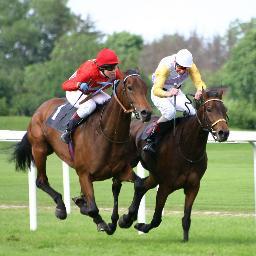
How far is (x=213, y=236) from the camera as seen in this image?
10898 millimetres

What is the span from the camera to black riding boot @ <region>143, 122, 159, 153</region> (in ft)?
34.9

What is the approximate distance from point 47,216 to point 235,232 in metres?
3.34

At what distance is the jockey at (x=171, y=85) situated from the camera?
1032cm

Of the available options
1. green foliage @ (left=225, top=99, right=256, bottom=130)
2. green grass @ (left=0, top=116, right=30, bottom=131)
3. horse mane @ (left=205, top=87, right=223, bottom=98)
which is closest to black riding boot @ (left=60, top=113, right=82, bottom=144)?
horse mane @ (left=205, top=87, right=223, bottom=98)

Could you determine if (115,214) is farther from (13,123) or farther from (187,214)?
(13,123)

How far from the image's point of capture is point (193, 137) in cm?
1031

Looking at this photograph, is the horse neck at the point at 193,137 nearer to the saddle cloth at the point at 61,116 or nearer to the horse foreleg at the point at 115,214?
the horse foreleg at the point at 115,214

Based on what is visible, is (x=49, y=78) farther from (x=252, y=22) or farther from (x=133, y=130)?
(x=133, y=130)

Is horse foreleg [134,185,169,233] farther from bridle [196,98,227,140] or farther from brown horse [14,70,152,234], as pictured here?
bridle [196,98,227,140]

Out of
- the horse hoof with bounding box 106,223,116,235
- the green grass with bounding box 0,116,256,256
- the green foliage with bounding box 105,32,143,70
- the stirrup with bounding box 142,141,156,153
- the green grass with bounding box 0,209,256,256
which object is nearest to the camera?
the green grass with bounding box 0,209,256,256

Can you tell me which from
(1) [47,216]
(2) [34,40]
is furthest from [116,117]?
(2) [34,40]

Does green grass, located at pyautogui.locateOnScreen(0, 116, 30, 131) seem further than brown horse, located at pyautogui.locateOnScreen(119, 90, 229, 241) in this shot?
Yes

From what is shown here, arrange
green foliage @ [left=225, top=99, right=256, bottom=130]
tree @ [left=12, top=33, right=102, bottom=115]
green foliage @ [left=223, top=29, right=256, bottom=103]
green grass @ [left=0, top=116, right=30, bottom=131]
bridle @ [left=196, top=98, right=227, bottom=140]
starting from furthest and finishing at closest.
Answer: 1. tree @ [left=12, top=33, right=102, bottom=115]
2. green foliage @ [left=223, top=29, right=256, bottom=103]
3. green foliage @ [left=225, top=99, right=256, bottom=130]
4. green grass @ [left=0, top=116, right=30, bottom=131]
5. bridle @ [left=196, top=98, right=227, bottom=140]

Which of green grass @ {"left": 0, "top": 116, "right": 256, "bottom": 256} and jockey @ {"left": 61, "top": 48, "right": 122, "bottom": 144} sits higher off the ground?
jockey @ {"left": 61, "top": 48, "right": 122, "bottom": 144}
